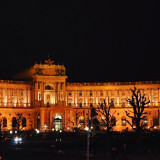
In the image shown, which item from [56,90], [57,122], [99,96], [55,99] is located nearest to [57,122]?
[57,122]

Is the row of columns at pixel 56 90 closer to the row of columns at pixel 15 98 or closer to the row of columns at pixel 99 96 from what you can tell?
the row of columns at pixel 15 98

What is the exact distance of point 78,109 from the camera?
151250 millimetres

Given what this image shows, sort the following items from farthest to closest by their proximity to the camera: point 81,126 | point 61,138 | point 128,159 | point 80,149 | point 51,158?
point 81,126, point 61,138, point 80,149, point 51,158, point 128,159

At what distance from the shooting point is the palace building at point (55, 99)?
14400cm

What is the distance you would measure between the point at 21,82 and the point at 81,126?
82.7 feet

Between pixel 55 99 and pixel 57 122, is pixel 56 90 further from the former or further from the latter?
pixel 57 122

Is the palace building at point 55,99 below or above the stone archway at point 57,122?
above

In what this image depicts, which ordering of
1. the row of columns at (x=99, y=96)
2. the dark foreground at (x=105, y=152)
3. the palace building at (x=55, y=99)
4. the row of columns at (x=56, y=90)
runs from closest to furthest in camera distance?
the dark foreground at (x=105, y=152), the palace building at (x=55, y=99), the row of columns at (x=56, y=90), the row of columns at (x=99, y=96)

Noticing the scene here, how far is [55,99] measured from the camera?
147m

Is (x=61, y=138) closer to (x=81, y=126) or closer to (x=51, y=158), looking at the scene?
(x=51, y=158)

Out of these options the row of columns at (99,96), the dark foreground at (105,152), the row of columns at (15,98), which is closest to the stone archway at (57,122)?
the row of columns at (99,96)

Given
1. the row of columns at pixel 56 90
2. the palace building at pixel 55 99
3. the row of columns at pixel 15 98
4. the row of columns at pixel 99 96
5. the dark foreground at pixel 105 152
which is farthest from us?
the row of columns at pixel 99 96

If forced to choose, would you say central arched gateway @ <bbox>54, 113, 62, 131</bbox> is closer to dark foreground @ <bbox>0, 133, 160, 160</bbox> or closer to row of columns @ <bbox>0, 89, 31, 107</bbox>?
row of columns @ <bbox>0, 89, 31, 107</bbox>

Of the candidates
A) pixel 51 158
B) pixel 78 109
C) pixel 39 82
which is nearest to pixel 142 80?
pixel 78 109
